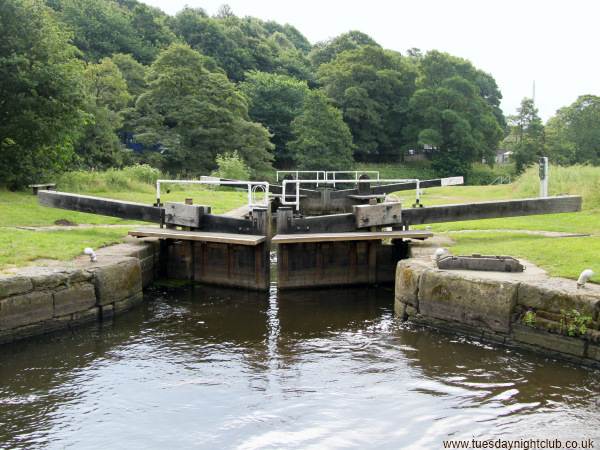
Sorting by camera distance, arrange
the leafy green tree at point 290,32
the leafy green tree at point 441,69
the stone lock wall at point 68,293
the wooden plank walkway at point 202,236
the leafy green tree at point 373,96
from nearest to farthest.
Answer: the stone lock wall at point 68,293 → the wooden plank walkway at point 202,236 → the leafy green tree at point 373,96 → the leafy green tree at point 441,69 → the leafy green tree at point 290,32

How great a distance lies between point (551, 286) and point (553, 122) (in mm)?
48558

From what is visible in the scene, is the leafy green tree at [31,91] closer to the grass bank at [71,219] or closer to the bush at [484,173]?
the grass bank at [71,219]

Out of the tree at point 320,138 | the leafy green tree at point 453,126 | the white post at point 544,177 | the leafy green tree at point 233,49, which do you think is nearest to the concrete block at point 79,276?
the white post at point 544,177

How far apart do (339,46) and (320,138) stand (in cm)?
2992

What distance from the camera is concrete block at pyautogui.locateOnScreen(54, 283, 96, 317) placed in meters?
7.71

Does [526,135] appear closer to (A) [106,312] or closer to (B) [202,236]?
(B) [202,236]

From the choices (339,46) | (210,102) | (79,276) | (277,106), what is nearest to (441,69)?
(277,106)

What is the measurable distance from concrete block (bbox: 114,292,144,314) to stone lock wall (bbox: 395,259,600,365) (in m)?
4.03

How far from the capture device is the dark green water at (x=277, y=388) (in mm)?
5168

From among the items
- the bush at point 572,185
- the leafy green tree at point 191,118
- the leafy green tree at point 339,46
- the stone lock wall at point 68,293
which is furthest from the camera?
the leafy green tree at point 339,46

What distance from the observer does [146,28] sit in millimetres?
62312

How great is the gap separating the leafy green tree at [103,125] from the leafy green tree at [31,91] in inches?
325

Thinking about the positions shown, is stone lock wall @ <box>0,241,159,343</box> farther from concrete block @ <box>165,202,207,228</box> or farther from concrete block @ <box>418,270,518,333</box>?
concrete block @ <box>418,270,518,333</box>

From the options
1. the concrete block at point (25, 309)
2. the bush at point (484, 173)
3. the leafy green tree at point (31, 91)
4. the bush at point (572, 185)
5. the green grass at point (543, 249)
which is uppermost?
the leafy green tree at point (31, 91)
